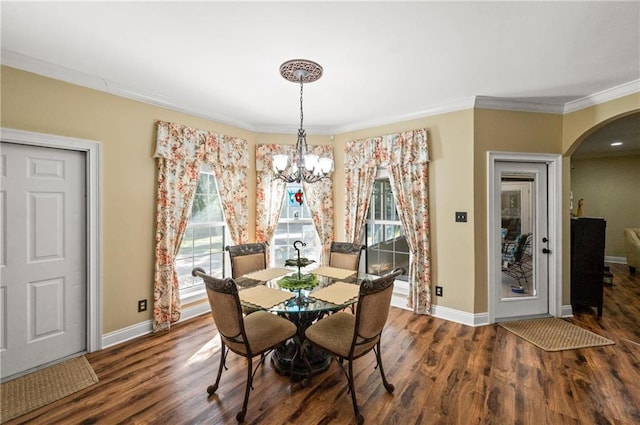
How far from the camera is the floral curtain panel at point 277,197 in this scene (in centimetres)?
424

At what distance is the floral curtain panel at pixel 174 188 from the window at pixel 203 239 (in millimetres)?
169

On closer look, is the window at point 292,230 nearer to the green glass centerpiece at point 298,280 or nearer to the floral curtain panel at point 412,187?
the floral curtain panel at point 412,187

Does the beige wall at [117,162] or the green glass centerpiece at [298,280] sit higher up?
the beige wall at [117,162]

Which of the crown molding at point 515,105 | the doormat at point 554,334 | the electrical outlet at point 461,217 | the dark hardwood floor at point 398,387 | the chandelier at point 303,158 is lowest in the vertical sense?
the dark hardwood floor at point 398,387

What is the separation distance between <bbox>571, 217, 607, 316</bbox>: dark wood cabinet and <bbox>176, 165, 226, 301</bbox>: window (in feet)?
15.4

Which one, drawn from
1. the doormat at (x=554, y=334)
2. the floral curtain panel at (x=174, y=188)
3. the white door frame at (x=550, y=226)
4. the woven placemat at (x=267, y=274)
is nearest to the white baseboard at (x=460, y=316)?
the white door frame at (x=550, y=226)

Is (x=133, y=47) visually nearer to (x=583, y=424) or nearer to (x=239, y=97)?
(x=239, y=97)

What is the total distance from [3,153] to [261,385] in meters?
2.84

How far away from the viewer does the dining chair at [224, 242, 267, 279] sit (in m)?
3.17

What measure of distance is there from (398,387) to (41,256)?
3289mm

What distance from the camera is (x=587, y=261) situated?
11.6ft

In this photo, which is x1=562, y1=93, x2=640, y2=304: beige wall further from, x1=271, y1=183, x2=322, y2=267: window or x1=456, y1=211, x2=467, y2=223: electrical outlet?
x1=271, y1=183, x2=322, y2=267: window

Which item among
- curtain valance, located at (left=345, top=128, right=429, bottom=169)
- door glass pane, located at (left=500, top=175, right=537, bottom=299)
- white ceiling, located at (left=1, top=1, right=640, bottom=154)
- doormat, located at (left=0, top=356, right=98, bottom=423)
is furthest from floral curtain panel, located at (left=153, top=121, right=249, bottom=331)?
door glass pane, located at (left=500, top=175, right=537, bottom=299)

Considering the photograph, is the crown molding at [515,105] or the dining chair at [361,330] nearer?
the dining chair at [361,330]
